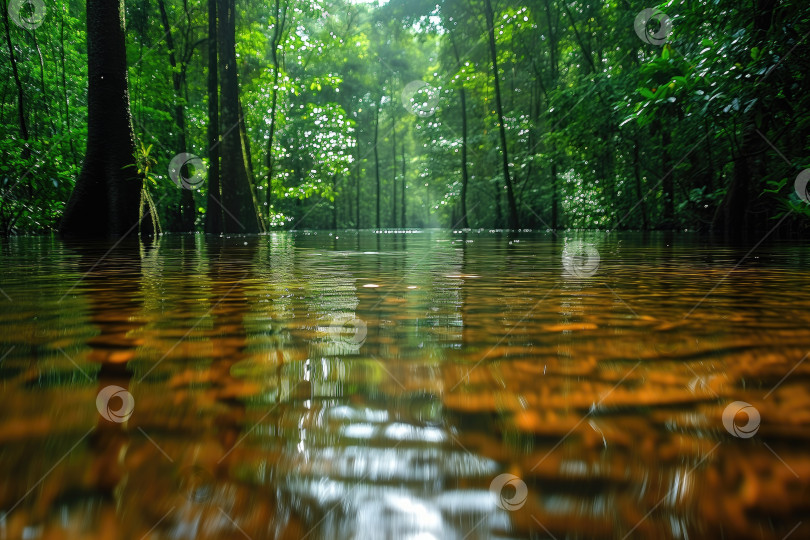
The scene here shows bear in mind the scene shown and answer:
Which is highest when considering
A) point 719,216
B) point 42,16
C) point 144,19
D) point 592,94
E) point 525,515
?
point 144,19

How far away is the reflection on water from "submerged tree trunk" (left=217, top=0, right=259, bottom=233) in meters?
11.8

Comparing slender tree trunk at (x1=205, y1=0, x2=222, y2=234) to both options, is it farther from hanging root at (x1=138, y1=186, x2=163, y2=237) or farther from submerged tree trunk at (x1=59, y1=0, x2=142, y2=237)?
submerged tree trunk at (x1=59, y1=0, x2=142, y2=237)

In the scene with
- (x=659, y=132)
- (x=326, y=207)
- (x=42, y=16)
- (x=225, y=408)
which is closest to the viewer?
(x=225, y=408)

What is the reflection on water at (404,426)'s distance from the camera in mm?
376

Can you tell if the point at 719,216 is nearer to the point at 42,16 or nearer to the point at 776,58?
the point at 776,58

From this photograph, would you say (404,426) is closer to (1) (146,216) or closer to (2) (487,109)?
(1) (146,216)

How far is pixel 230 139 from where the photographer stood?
12.4 meters

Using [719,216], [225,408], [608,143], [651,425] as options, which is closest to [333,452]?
[225,408]

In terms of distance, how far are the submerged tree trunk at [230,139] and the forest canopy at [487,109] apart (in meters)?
0.05

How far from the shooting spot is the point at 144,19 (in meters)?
16.4

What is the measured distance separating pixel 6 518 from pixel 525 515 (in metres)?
0.38

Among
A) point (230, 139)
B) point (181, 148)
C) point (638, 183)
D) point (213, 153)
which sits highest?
point (181, 148)

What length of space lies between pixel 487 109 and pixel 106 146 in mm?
20684

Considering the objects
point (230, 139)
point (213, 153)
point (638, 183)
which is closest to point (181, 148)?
point (213, 153)
